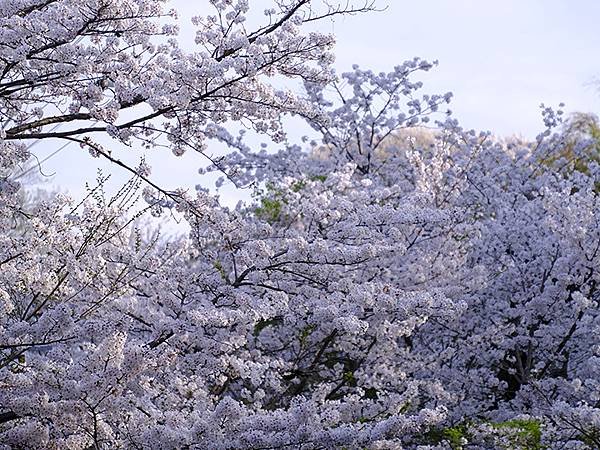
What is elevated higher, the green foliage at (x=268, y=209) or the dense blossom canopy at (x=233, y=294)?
the green foliage at (x=268, y=209)

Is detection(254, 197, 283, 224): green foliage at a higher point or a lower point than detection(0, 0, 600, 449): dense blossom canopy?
higher

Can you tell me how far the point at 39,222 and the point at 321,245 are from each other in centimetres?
203

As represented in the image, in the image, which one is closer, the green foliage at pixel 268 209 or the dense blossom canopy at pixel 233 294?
the dense blossom canopy at pixel 233 294

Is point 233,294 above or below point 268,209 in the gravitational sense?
below

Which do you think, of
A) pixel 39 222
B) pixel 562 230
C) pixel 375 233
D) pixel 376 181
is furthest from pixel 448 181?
pixel 39 222

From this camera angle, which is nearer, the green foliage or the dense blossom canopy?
the dense blossom canopy

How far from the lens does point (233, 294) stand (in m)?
5.94

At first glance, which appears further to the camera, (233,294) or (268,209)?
(268,209)

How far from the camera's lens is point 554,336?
29.6 ft

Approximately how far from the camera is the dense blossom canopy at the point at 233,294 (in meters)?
5.21

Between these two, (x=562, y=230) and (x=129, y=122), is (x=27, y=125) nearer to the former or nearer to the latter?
(x=129, y=122)

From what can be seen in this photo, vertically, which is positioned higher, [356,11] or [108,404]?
[356,11]

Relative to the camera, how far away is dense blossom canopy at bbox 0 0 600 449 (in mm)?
5215

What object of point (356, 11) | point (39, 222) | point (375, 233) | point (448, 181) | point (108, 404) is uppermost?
point (448, 181)
